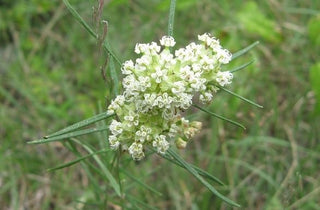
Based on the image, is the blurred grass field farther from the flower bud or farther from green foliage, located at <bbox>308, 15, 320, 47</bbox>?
the flower bud

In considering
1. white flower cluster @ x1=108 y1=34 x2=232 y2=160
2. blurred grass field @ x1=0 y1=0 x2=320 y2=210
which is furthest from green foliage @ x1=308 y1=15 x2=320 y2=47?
white flower cluster @ x1=108 y1=34 x2=232 y2=160

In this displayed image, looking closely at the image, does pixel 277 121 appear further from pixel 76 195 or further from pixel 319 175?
pixel 76 195

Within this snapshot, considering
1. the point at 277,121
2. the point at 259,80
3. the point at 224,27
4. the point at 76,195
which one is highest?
the point at 224,27

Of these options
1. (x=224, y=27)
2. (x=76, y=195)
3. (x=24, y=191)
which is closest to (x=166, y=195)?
(x=76, y=195)

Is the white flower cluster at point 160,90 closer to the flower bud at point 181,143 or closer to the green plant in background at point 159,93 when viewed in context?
the green plant in background at point 159,93

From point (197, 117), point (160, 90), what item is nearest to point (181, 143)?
point (160, 90)

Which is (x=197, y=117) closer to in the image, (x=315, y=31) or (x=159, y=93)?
(x=159, y=93)

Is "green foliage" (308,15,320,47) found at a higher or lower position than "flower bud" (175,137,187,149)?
higher
